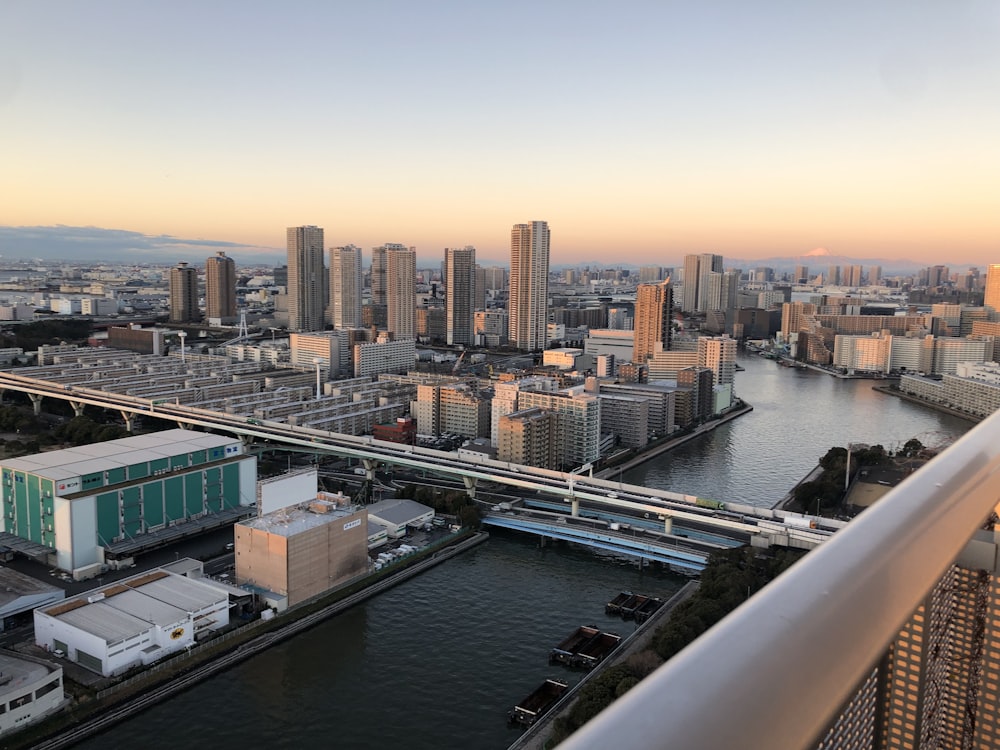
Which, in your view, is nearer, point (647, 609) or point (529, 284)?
point (647, 609)

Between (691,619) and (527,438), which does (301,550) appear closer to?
(691,619)

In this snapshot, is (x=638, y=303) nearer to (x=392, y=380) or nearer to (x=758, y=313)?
(x=392, y=380)

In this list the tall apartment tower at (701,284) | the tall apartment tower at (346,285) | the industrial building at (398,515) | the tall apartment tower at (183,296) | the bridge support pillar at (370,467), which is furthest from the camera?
the tall apartment tower at (701,284)

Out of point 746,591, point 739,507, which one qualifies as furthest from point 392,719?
point 739,507

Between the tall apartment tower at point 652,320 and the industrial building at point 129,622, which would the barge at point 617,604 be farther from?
the tall apartment tower at point 652,320

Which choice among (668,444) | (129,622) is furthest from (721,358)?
(129,622)

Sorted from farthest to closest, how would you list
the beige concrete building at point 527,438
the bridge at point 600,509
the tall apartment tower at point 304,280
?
1. the tall apartment tower at point 304,280
2. the beige concrete building at point 527,438
3. the bridge at point 600,509

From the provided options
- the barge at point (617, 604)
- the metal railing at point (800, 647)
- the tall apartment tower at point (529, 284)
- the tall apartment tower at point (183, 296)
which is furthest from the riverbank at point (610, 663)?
the tall apartment tower at point (183, 296)
